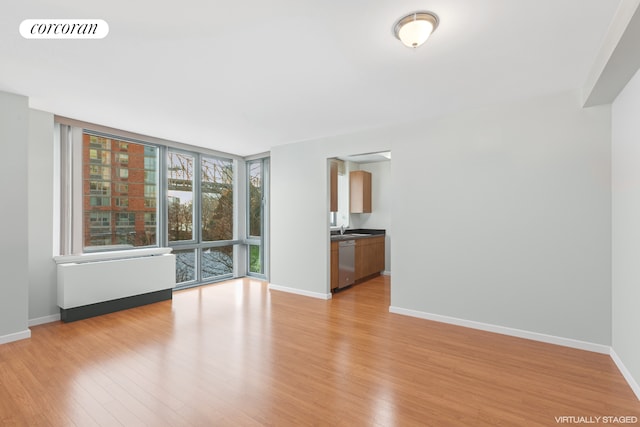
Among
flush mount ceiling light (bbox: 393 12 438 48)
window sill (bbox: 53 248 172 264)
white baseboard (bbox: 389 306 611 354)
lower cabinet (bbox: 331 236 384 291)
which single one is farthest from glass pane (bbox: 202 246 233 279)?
flush mount ceiling light (bbox: 393 12 438 48)

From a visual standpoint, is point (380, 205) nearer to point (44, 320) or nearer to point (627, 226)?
point (627, 226)

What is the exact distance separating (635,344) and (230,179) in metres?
6.28

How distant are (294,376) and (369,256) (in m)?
4.03

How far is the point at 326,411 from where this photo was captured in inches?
80.9

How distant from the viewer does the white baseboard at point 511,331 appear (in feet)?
9.76

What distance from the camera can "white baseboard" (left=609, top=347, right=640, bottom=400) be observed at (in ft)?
7.35

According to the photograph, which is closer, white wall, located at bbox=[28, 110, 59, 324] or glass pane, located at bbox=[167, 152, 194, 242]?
white wall, located at bbox=[28, 110, 59, 324]

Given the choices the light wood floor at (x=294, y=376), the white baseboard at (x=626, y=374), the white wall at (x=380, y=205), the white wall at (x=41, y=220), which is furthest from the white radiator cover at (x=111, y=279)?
the white baseboard at (x=626, y=374)

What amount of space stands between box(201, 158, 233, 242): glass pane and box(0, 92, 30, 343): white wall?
2.80m

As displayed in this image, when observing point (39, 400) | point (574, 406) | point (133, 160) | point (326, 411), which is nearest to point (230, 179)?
point (133, 160)

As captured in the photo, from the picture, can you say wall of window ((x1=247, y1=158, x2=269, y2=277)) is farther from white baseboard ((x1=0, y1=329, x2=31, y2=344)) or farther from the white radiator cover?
white baseboard ((x1=0, y1=329, x2=31, y2=344))

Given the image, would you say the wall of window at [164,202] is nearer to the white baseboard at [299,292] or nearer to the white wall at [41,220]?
the white wall at [41,220]

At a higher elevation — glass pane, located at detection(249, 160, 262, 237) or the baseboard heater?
glass pane, located at detection(249, 160, 262, 237)

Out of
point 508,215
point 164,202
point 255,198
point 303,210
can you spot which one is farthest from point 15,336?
point 508,215
